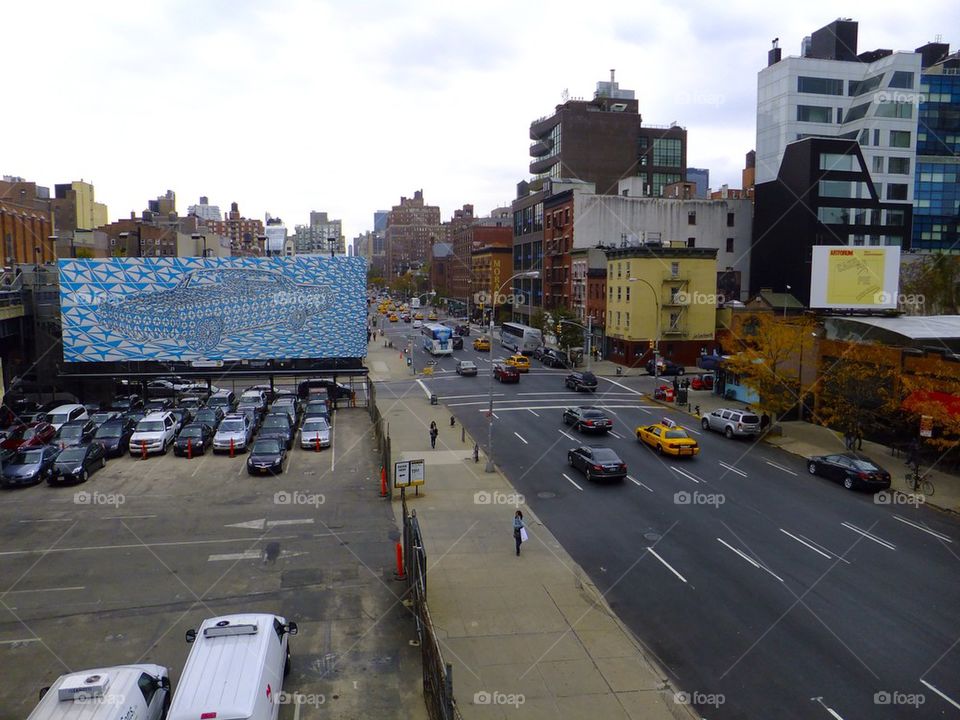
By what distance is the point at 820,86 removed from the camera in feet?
268

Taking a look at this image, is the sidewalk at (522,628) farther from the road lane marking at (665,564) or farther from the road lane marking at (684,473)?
the road lane marking at (684,473)

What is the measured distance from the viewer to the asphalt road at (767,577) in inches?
500

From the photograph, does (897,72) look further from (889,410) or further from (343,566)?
(343,566)

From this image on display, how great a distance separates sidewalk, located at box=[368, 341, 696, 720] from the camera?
12.0 m

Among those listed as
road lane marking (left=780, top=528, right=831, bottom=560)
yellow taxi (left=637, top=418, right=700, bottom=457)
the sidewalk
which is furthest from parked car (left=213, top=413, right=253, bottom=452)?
road lane marking (left=780, top=528, right=831, bottom=560)

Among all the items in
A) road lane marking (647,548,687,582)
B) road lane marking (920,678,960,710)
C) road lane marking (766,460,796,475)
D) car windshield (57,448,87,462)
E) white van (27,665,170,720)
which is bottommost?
road lane marking (766,460,796,475)

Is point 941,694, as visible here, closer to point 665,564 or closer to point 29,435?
point 665,564

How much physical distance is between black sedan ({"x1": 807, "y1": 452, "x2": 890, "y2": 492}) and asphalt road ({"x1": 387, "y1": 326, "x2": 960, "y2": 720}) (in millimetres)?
456

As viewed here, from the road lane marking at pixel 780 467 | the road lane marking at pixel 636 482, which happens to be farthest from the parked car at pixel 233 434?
the road lane marking at pixel 780 467

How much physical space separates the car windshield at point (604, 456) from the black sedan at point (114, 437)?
20.1m

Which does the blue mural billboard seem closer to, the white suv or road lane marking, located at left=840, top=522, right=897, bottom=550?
the white suv

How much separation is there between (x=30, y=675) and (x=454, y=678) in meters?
7.53

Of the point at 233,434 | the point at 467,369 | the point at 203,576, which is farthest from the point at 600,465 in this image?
the point at 467,369

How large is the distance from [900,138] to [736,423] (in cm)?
6238
